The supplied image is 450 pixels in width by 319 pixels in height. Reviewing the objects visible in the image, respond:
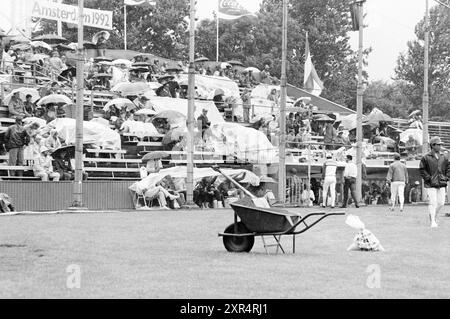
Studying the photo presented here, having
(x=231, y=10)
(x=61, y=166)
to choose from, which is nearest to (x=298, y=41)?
(x=231, y=10)

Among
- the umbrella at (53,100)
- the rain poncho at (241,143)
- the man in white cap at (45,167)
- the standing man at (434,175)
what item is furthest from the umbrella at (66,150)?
the standing man at (434,175)

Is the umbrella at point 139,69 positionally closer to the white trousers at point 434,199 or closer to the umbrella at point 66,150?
the umbrella at point 66,150

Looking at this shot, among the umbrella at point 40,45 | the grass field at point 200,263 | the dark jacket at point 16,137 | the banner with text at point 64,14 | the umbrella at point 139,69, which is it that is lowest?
the grass field at point 200,263

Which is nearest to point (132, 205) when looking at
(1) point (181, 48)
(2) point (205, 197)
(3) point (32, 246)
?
(2) point (205, 197)

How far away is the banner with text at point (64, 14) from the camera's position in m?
56.7

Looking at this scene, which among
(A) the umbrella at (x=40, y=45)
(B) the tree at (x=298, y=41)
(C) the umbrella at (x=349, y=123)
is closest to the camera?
(A) the umbrella at (x=40, y=45)

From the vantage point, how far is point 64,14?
58.1 meters

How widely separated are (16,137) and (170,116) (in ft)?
34.1

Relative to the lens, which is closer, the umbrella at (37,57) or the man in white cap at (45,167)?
the man in white cap at (45,167)

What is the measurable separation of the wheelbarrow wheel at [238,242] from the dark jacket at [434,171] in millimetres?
8090

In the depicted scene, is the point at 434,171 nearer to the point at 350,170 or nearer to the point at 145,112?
the point at 350,170

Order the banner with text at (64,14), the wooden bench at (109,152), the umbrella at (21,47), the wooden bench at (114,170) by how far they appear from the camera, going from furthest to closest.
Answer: the banner with text at (64,14), the umbrella at (21,47), the wooden bench at (109,152), the wooden bench at (114,170)

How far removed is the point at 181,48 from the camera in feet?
284

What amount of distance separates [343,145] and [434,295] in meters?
30.2
